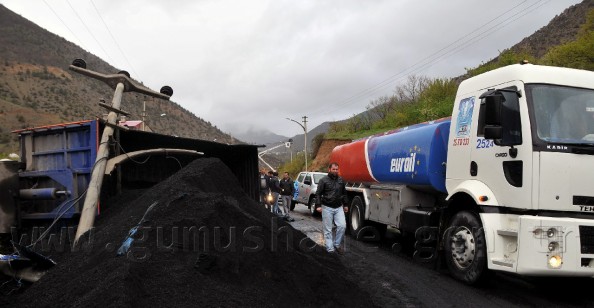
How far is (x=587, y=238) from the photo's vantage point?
5543 mm

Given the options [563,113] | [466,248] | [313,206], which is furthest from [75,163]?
[313,206]

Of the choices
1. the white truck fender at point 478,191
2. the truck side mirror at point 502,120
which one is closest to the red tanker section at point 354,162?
the white truck fender at point 478,191

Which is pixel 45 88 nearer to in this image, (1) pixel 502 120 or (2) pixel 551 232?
(1) pixel 502 120

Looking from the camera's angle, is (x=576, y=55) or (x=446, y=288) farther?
(x=576, y=55)

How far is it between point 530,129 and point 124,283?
502cm

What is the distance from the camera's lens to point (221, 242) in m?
5.30

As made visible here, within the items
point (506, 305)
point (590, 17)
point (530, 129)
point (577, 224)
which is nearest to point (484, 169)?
point (530, 129)

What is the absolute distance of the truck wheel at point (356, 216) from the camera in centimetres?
1137

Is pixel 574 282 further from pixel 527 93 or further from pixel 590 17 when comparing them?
pixel 590 17

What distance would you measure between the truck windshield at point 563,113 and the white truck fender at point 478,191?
40.5 inches

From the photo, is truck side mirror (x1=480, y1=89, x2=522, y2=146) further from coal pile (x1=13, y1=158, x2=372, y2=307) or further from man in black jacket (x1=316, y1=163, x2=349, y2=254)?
man in black jacket (x1=316, y1=163, x2=349, y2=254)

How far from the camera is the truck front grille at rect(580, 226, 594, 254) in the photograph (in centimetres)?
554

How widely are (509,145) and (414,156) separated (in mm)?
2729

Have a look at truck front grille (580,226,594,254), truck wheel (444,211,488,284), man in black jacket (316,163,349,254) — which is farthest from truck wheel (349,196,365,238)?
truck front grille (580,226,594,254)
